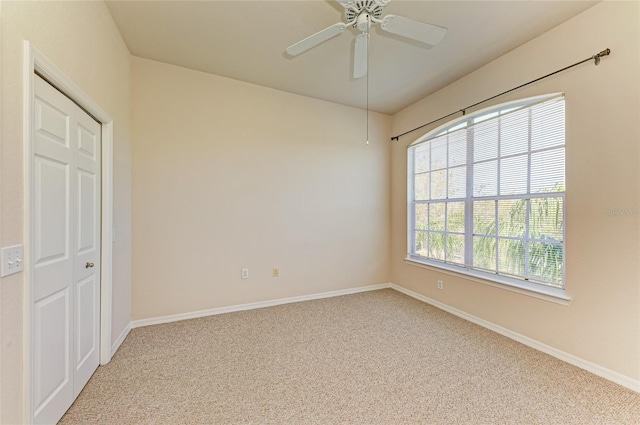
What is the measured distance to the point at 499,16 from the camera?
2.13m

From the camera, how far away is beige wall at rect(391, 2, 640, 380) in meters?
1.85

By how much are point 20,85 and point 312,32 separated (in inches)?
81.3

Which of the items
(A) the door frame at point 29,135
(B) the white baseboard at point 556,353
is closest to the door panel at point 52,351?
(A) the door frame at point 29,135

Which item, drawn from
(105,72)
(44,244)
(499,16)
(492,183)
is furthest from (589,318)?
(105,72)

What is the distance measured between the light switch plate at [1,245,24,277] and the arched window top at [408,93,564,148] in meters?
3.82

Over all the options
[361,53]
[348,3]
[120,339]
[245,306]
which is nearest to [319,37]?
[348,3]

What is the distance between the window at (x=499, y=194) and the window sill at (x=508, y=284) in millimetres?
23

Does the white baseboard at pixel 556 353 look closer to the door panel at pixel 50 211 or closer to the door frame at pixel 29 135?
the door frame at pixel 29 135

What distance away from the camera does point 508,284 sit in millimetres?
2594

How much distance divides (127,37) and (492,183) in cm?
401

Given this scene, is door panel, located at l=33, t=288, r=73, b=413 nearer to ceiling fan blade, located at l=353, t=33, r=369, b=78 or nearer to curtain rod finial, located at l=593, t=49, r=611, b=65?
ceiling fan blade, located at l=353, t=33, r=369, b=78

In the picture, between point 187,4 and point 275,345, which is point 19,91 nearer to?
point 187,4

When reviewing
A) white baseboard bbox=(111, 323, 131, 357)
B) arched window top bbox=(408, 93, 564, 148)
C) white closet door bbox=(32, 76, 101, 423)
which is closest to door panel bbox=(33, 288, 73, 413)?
white closet door bbox=(32, 76, 101, 423)

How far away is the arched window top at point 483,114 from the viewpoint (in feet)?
7.95
